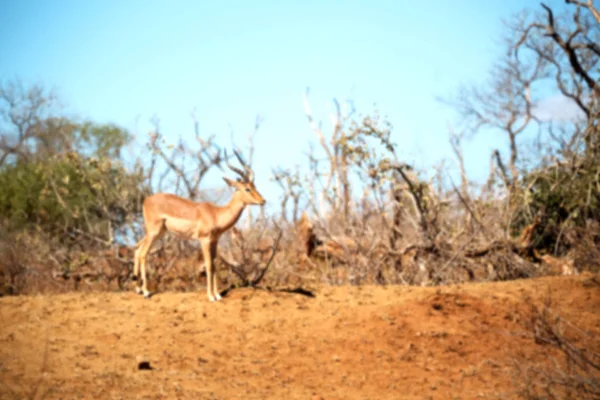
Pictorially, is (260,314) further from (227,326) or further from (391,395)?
(391,395)

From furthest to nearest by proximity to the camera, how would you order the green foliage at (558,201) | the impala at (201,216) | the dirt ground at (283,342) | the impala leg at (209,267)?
the green foliage at (558,201), the impala at (201,216), the impala leg at (209,267), the dirt ground at (283,342)

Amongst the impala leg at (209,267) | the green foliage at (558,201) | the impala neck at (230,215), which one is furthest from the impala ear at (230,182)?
the green foliage at (558,201)

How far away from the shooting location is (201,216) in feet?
31.5

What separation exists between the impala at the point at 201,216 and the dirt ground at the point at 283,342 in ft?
2.39

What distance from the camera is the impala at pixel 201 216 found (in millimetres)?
9586

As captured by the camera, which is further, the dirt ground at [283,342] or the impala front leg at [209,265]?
the impala front leg at [209,265]

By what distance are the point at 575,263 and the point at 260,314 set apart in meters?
6.58

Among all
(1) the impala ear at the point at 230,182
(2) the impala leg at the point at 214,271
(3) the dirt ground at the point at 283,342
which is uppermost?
(1) the impala ear at the point at 230,182

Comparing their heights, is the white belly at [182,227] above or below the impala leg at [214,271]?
above

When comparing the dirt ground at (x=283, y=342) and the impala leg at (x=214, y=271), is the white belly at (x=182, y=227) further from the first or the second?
the dirt ground at (x=283, y=342)

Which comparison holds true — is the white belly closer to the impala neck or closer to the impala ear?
the impala neck

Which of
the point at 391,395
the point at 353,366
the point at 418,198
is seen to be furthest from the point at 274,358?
the point at 418,198

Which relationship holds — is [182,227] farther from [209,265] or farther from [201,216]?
[209,265]

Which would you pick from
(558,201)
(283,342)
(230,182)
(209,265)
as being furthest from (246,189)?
(558,201)
